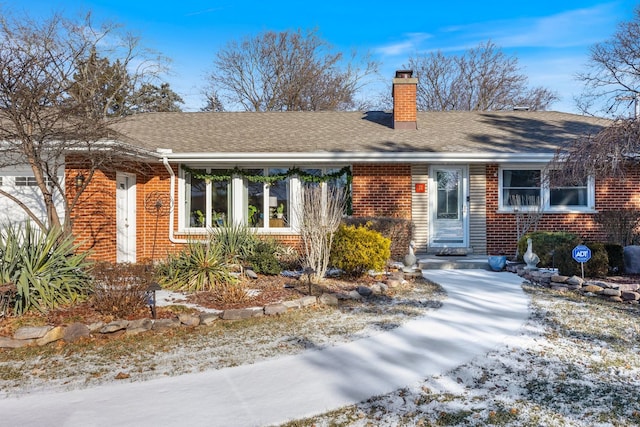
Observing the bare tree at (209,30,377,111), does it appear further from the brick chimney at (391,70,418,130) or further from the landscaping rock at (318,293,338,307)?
the landscaping rock at (318,293,338,307)

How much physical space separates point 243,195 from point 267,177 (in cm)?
76

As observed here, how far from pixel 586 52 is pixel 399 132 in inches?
709

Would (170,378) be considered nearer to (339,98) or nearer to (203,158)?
(203,158)

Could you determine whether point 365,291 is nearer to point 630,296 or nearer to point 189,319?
point 189,319

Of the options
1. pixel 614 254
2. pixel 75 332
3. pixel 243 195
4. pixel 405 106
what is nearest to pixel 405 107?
pixel 405 106

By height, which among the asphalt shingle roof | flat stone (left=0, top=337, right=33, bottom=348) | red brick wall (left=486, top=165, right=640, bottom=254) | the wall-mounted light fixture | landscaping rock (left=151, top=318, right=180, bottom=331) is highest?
the asphalt shingle roof

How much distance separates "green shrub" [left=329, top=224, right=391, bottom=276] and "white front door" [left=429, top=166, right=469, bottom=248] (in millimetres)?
4115

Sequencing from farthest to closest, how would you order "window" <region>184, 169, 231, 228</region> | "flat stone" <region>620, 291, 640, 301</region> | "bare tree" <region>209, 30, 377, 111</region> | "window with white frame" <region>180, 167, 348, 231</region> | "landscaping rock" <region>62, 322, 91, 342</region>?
"bare tree" <region>209, 30, 377, 111</region> < "window" <region>184, 169, 231, 228</region> < "window with white frame" <region>180, 167, 348, 231</region> < "flat stone" <region>620, 291, 640, 301</region> < "landscaping rock" <region>62, 322, 91, 342</region>

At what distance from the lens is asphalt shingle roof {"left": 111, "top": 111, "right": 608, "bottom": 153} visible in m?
11.3

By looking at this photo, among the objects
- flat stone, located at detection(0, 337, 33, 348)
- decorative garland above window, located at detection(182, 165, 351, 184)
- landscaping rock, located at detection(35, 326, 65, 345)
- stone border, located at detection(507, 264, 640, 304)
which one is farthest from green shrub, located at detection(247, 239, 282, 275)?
stone border, located at detection(507, 264, 640, 304)

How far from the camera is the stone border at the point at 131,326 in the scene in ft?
15.6

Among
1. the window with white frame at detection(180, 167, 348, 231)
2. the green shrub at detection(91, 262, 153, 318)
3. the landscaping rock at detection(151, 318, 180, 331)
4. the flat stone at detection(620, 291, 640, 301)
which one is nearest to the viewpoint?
the landscaping rock at detection(151, 318, 180, 331)

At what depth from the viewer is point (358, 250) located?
761 centimetres

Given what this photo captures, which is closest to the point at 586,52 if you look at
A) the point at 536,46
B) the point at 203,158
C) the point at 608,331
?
the point at 536,46
